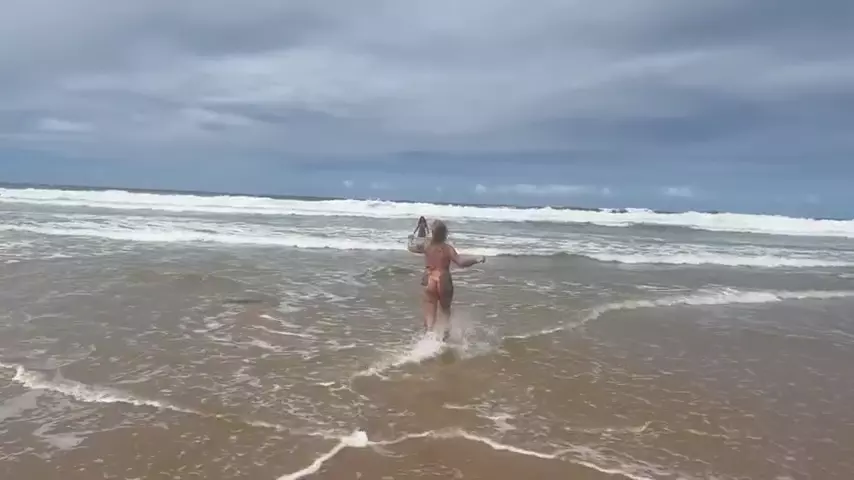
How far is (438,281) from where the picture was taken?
327 inches

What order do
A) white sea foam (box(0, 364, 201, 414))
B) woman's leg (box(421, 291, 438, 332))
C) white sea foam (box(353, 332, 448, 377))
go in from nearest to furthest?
white sea foam (box(0, 364, 201, 414))
white sea foam (box(353, 332, 448, 377))
woman's leg (box(421, 291, 438, 332))

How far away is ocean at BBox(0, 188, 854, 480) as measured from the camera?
4.51m

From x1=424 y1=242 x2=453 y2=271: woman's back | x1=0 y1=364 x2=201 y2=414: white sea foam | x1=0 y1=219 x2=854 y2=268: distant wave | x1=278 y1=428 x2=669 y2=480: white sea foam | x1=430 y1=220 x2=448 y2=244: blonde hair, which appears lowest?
x1=0 y1=364 x2=201 y2=414: white sea foam

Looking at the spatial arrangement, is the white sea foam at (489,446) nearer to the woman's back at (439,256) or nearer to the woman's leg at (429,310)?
the woman's leg at (429,310)

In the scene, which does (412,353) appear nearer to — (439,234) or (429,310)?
(429,310)

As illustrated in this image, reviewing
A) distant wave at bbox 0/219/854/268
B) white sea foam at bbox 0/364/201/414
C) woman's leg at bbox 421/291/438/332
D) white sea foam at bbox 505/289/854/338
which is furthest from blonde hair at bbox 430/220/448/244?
distant wave at bbox 0/219/854/268

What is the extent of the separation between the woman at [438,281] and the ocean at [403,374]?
37 centimetres

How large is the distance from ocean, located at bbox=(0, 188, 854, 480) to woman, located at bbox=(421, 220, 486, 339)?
1.22 ft

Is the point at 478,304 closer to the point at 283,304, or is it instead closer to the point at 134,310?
the point at 283,304

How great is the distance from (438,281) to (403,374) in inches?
82.2

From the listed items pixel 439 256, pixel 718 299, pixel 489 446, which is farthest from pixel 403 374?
pixel 718 299

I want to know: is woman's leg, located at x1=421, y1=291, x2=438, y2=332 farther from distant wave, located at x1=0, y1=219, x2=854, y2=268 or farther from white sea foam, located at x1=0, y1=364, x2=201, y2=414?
distant wave, located at x1=0, y1=219, x2=854, y2=268

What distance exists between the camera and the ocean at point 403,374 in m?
4.51

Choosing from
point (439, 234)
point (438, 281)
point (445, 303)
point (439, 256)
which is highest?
point (439, 234)
